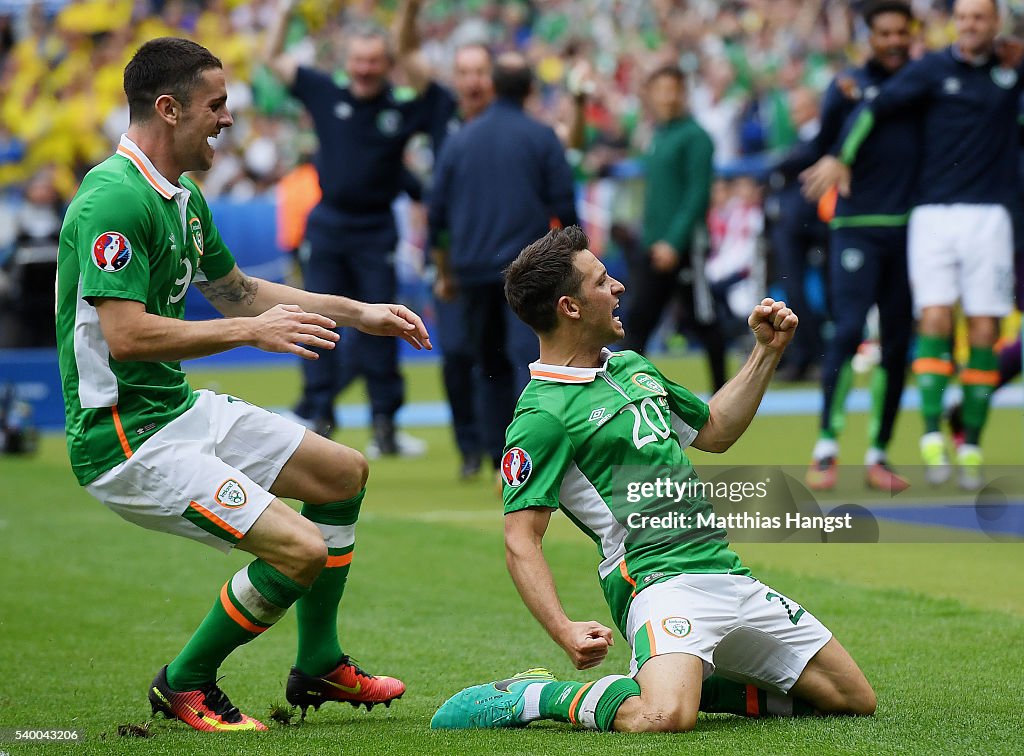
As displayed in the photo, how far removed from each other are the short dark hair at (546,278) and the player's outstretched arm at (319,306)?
0.37 metres

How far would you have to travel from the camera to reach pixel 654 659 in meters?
4.19

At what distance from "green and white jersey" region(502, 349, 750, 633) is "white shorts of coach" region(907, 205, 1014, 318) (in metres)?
4.41

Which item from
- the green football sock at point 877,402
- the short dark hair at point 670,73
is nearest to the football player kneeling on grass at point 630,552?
the green football sock at point 877,402

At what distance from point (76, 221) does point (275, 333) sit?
67cm

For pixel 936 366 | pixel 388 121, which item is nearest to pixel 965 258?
pixel 936 366

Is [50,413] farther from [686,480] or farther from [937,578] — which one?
[686,480]

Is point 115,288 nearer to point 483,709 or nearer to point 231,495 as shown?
point 231,495

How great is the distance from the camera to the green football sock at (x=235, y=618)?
14.8 feet

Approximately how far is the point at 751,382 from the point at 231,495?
154 centimetres

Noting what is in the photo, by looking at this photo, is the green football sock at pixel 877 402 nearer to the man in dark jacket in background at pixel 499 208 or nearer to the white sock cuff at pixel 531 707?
the man in dark jacket in background at pixel 499 208

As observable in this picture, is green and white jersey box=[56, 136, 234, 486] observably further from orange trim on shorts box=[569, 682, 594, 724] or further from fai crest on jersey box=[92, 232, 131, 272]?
orange trim on shorts box=[569, 682, 594, 724]

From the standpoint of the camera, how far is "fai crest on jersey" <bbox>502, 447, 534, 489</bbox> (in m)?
4.30

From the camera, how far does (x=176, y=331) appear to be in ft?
14.1

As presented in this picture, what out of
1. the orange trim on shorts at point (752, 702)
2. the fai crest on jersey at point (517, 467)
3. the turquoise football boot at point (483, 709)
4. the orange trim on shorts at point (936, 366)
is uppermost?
the fai crest on jersey at point (517, 467)
